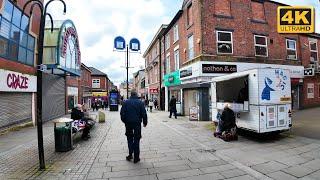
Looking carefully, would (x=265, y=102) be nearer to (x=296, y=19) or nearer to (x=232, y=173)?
(x=296, y=19)

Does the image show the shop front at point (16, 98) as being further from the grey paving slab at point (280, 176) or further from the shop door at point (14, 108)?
the grey paving slab at point (280, 176)

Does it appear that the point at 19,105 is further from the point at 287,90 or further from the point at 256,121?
the point at 287,90

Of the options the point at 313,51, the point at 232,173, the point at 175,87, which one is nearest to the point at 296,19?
the point at 232,173

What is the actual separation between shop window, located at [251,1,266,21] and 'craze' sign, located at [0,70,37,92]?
1547 centimetres

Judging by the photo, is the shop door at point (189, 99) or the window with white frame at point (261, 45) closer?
the window with white frame at point (261, 45)

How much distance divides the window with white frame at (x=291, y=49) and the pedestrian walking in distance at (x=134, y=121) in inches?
726

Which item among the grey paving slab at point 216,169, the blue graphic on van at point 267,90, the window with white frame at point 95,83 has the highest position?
the window with white frame at point 95,83

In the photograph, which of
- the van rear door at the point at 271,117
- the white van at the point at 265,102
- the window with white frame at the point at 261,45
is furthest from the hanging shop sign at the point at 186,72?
the van rear door at the point at 271,117

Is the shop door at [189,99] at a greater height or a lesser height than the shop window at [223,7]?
lesser

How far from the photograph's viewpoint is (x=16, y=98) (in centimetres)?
1492

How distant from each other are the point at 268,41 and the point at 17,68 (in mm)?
16729

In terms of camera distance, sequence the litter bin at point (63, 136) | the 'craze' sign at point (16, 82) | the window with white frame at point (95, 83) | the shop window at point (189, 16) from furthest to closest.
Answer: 1. the window with white frame at point (95, 83)
2. the shop window at point (189, 16)
3. the 'craze' sign at point (16, 82)
4. the litter bin at point (63, 136)

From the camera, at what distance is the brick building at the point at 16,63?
13344 mm

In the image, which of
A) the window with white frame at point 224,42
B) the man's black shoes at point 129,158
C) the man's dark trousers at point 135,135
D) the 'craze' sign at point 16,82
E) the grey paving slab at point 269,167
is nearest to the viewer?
the grey paving slab at point 269,167
